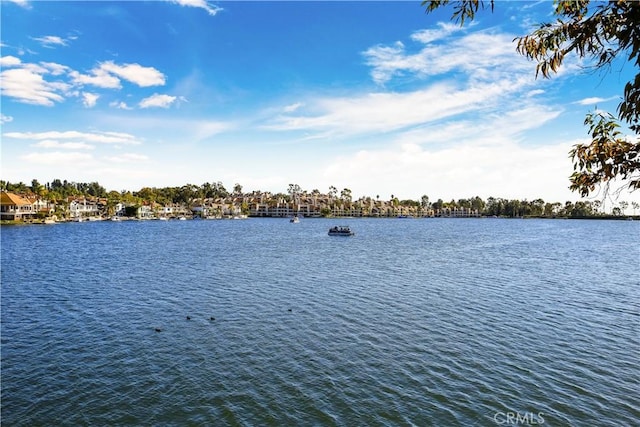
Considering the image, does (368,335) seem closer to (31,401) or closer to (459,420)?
(459,420)

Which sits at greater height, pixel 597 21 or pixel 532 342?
pixel 597 21

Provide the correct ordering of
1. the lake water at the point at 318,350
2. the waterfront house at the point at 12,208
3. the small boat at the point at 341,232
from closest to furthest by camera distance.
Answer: the lake water at the point at 318,350 < the small boat at the point at 341,232 < the waterfront house at the point at 12,208

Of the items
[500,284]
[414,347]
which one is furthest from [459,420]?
[500,284]

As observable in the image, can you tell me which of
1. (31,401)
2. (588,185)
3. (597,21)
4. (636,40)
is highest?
(597,21)

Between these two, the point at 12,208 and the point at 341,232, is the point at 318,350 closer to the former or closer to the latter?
the point at 341,232

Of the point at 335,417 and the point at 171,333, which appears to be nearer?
the point at 335,417

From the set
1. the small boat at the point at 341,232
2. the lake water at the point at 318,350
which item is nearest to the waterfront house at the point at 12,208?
the small boat at the point at 341,232

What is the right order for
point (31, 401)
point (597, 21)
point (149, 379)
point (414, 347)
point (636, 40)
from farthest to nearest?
point (414, 347) < point (149, 379) < point (31, 401) < point (597, 21) < point (636, 40)

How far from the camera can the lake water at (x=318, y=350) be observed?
16109 mm

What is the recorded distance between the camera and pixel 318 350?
22.3 m

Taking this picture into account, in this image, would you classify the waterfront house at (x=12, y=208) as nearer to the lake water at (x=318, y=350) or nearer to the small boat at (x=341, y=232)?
the small boat at (x=341, y=232)

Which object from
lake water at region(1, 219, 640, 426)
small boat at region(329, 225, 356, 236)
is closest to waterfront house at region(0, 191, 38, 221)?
small boat at region(329, 225, 356, 236)

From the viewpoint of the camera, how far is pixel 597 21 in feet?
21.3

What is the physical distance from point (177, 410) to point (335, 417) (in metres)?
6.57
